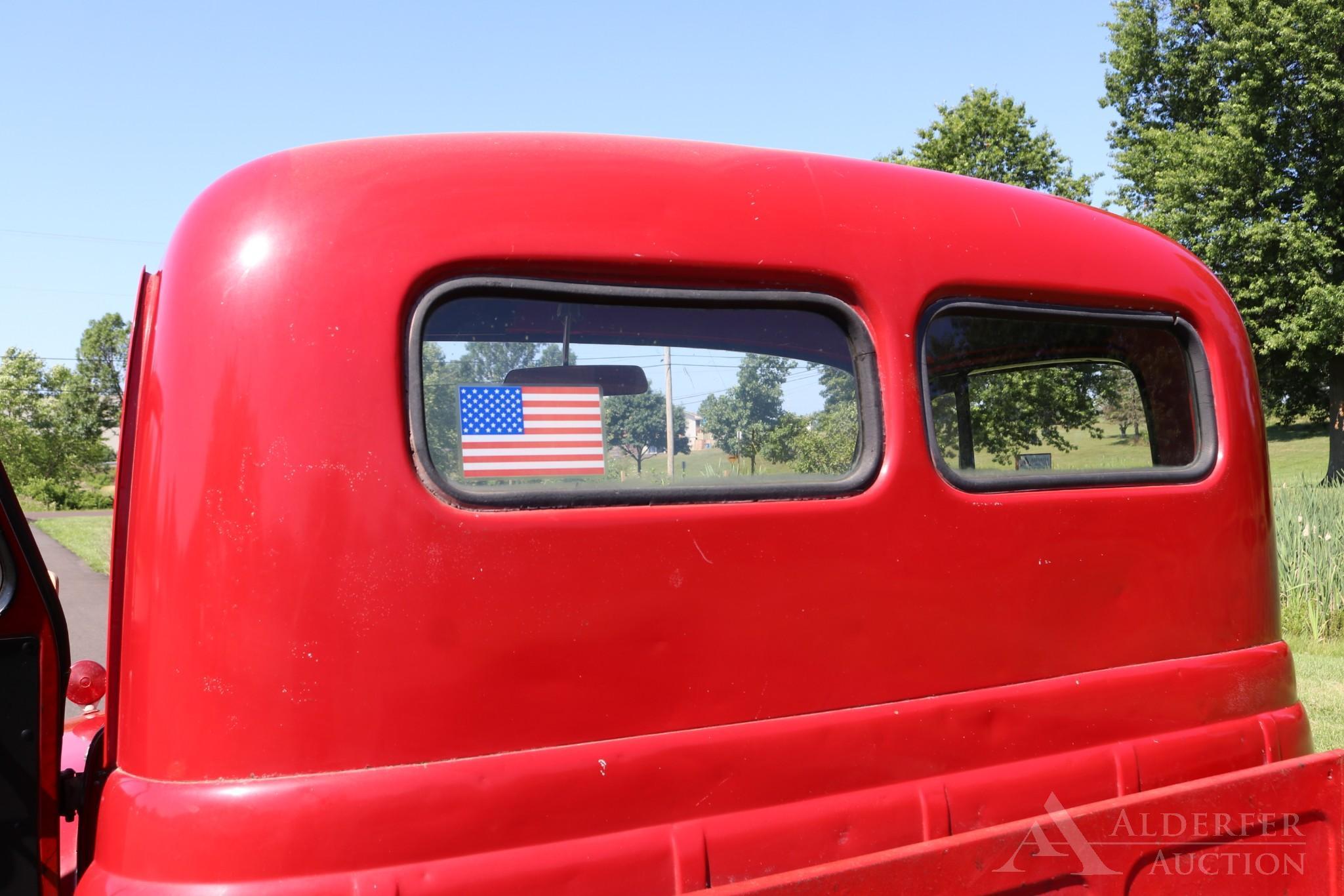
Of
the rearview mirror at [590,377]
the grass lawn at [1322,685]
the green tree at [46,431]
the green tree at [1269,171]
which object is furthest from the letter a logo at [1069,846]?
the green tree at [46,431]

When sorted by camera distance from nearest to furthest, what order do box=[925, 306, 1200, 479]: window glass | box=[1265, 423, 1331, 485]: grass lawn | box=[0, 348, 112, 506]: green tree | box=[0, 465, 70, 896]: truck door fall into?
1. box=[0, 465, 70, 896]: truck door
2. box=[925, 306, 1200, 479]: window glass
3. box=[1265, 423, 1331, 485]: grass lawn
4. box=[0, 348, 112, 506]: green tree

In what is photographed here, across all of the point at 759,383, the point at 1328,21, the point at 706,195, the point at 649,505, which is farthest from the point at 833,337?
the point at 1328,21

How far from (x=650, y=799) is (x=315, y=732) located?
25.0 inches

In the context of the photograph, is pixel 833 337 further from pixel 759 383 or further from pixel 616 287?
pixel 616 287

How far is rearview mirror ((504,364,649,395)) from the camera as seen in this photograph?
6.98 ft

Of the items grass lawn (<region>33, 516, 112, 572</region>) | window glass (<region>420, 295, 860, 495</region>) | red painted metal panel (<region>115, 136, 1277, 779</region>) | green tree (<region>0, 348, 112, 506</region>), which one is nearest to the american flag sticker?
window glass (<region>420, 295, 860, 495</region>)

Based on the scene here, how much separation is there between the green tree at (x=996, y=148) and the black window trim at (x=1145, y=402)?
25007mm

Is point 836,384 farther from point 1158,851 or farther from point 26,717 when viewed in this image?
point 26,717

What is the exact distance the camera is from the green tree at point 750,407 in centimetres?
237

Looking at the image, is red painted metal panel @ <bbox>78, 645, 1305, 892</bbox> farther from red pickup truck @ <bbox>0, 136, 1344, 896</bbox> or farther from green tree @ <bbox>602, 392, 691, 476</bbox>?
green tree @ <bbox>602, 392, 691, 476</bbox>

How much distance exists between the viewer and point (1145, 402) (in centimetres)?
297

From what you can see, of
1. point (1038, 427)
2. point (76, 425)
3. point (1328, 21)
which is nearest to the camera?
point (1038, 427)

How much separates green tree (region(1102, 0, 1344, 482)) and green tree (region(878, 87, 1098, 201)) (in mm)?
2492

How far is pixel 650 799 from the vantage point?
202cm
